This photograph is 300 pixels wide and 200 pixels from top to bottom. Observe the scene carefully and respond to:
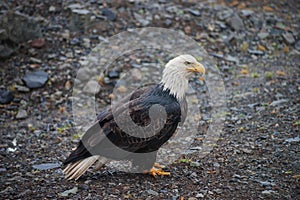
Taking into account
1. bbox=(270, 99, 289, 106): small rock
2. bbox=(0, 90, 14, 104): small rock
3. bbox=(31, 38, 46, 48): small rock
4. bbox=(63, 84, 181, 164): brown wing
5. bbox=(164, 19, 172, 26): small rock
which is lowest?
bbox=(0, 90, 14, 104): small rock

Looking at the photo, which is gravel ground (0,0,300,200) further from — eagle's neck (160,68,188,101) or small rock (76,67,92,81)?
eagle's neck (160,68,188,101)

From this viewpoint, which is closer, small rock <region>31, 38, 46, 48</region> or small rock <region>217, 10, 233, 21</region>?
small rock <region>31, 38, 46, 48</region>

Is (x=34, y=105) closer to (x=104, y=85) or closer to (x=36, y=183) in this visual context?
(x=104, y=85)

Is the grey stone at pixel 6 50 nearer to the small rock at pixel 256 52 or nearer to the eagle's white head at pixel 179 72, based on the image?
the eagle's white head at pixel 179 72

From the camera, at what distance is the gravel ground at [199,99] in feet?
21.6

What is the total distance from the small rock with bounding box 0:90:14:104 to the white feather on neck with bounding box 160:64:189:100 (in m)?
4.57

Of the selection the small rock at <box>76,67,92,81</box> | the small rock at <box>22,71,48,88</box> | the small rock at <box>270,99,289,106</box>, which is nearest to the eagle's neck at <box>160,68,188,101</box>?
the small rock at <box>270,99,289,106</box>

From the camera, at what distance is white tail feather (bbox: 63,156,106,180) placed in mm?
6672

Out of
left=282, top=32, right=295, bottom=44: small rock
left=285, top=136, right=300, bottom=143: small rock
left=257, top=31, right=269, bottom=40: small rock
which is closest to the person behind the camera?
left=285, top=136, right=300, bottom=143: small rock

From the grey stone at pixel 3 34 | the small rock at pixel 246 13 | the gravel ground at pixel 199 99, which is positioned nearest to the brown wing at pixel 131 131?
the gravel ground at pixel 199 99

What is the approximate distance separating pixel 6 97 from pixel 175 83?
15.8 ft

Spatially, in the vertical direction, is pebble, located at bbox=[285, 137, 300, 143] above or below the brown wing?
below

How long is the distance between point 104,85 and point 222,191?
512 cm

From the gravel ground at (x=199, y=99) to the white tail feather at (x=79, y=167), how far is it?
0.13m
